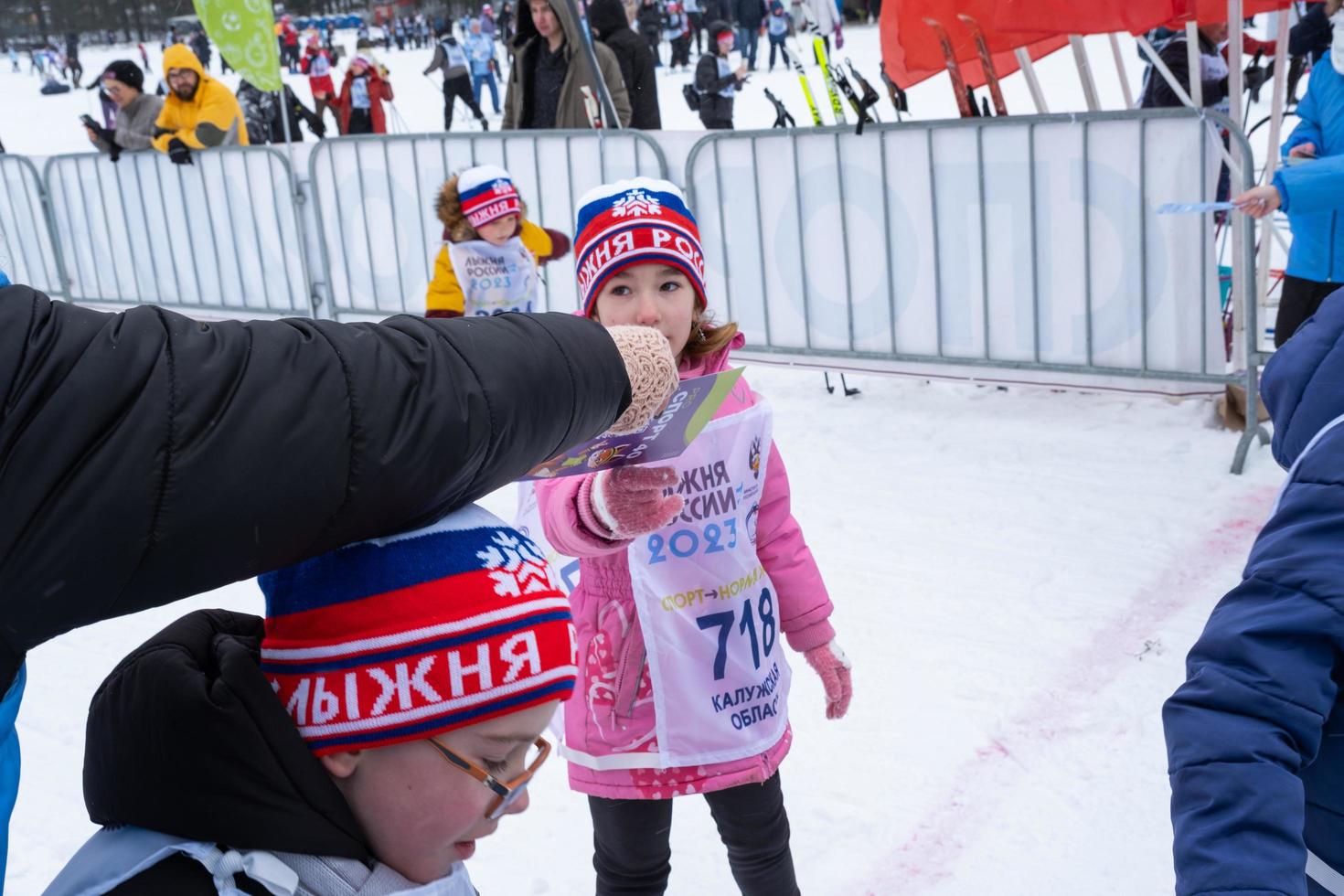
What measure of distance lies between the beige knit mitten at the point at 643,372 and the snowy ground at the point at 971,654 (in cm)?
207

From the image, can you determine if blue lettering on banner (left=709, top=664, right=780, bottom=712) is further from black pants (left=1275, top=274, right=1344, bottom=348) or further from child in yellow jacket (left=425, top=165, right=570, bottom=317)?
child in yellow jacket (left=425, top=165, right=570, bottom=317)

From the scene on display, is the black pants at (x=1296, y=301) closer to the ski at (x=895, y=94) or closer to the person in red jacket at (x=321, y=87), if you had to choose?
the ski at (x=895, y=94)

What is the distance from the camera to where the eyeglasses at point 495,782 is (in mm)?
1214

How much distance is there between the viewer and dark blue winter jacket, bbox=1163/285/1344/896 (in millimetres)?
1288

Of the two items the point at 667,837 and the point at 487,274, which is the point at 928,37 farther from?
the point at 667,837

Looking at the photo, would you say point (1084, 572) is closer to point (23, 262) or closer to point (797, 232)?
point (797, 232)

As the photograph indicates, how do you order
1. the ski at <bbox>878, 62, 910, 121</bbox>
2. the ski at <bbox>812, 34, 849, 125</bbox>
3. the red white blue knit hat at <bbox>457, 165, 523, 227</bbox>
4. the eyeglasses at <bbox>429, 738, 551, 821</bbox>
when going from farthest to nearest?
the ski at <bbox>878, 62, 910, 121</bbox> → the ski at <bbox>812, 34, 849, 125</bbox> → the red white blue knit hat at <bbox>457, 165, 523, 227</bbox> → the eyeglasses at <bbox>429, 738, 551, 821</bbox>

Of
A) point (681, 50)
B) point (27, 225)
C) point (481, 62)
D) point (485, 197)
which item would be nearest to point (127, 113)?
point (27, 225)

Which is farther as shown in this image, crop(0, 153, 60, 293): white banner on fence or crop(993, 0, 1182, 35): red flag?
crop(0, 153, 60, 293): white banner on fence

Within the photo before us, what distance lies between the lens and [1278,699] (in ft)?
4.39

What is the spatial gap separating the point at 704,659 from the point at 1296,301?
Result: 3844 mm

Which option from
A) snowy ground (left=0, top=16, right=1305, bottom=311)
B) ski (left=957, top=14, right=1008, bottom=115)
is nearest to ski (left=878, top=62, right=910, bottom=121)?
ski (left=957, top=14, right=1008, bottom=115)

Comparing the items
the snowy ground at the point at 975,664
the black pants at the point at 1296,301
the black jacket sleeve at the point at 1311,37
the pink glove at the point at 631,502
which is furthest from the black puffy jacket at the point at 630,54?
the pink glove at the point at 631,502

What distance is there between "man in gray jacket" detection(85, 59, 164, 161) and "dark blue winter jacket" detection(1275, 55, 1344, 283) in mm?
7608
